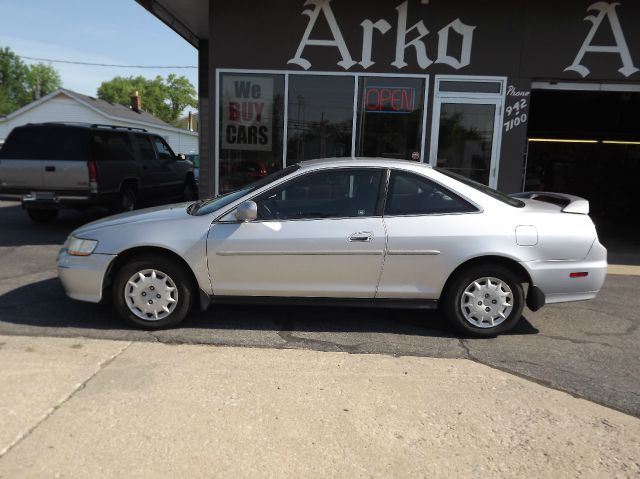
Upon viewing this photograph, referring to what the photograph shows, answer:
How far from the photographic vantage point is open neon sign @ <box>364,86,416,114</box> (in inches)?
354

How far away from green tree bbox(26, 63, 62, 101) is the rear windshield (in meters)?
83.9

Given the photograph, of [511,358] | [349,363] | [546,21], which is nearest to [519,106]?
[546,21]

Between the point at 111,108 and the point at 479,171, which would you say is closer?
the point at 479,171

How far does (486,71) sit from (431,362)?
20.7 ft

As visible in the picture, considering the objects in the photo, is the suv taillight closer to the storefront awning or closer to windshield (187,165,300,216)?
the storefront awning

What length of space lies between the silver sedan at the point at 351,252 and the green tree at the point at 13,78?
295 feet

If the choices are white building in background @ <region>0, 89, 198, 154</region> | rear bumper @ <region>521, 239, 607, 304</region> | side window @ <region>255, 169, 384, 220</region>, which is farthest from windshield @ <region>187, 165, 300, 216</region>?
white building in background @ <region>0, 89, 198, 154</region>

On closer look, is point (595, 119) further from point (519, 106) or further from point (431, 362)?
point (431, 362)

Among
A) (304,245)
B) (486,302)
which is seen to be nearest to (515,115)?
(486,302)

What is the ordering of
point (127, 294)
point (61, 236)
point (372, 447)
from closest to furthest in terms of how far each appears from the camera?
point (372, 447)
point (127, 294)
point (61, 236)

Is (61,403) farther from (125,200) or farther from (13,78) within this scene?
(13,78)

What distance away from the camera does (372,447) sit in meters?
3.00

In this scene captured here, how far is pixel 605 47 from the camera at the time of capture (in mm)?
8648

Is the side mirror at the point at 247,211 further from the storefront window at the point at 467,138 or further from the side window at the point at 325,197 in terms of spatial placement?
the storefront window at the point at 467,138
